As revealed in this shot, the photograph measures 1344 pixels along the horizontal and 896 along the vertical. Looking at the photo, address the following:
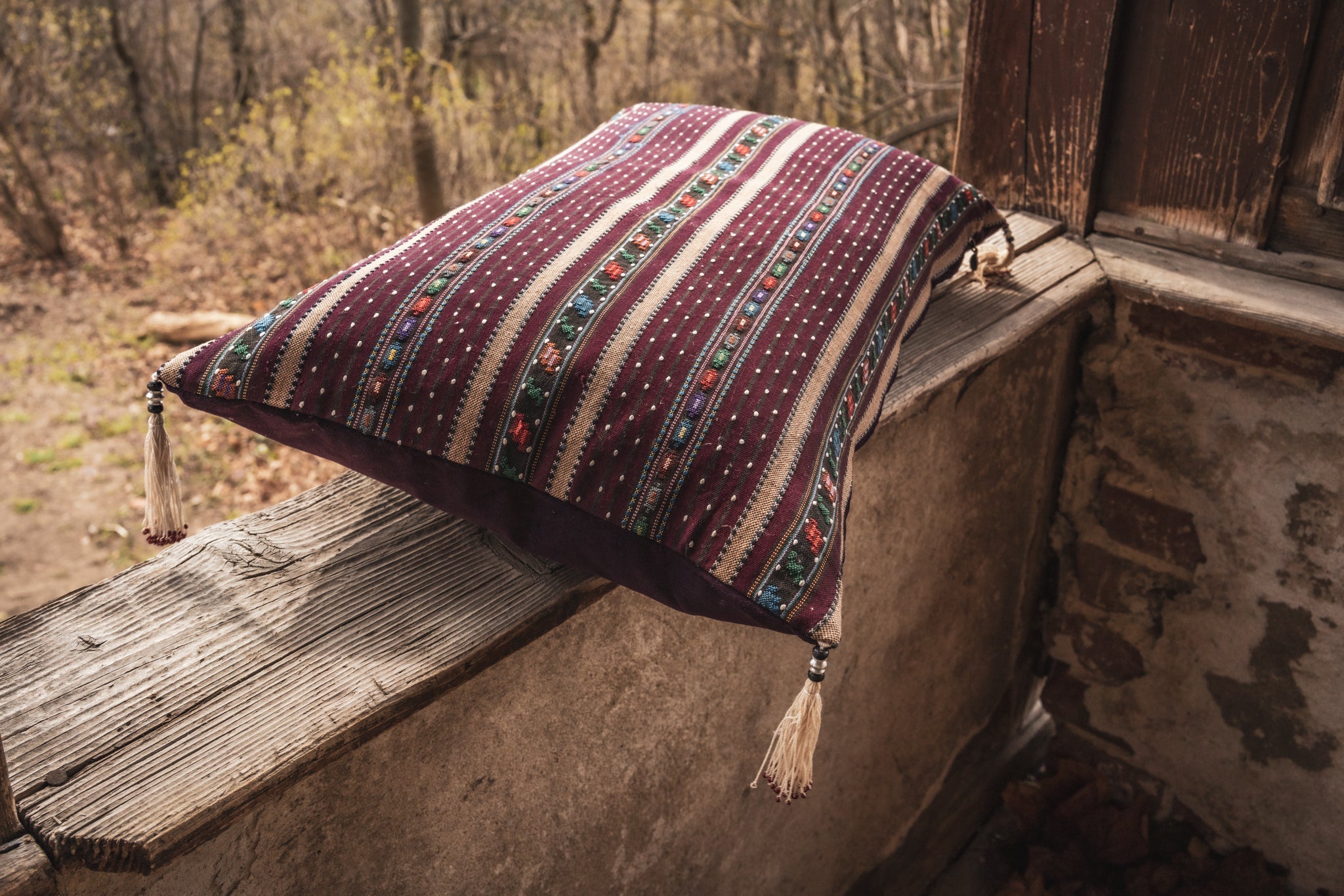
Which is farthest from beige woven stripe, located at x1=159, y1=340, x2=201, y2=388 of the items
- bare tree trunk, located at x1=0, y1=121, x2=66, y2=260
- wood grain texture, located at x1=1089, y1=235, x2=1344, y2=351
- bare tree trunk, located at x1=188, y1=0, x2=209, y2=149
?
bare tree trunk, located at x1=188, y1=0, x2=209, y2=149

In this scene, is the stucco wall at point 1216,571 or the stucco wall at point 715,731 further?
the stucco wall at point 1216,571

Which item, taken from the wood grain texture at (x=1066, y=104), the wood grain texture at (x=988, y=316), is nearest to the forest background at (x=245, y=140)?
the wood grain texture at (x=1066, y=104)

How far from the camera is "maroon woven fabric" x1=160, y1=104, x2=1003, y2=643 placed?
3.63 ft

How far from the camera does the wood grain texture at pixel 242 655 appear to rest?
93cm

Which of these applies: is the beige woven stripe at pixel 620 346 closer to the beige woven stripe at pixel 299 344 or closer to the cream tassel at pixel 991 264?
the beige woven stripe at pixel 299 344

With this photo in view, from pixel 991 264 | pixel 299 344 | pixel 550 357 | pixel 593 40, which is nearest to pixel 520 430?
pixel 550 357

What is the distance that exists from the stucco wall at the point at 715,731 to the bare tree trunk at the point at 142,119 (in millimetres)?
10741

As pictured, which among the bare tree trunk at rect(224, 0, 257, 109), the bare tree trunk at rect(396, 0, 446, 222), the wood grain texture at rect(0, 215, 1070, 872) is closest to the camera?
the wood grain texture at rect(0, 215, 1070, 872)

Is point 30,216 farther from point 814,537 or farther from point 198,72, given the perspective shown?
point 814,537

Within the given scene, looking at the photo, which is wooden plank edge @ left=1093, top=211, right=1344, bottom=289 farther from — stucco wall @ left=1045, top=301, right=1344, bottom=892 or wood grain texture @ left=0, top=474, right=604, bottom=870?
wood grain texture @ left=0, top=474, right=604, bottom=870

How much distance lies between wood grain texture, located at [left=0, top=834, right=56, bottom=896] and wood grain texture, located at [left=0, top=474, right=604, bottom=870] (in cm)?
2

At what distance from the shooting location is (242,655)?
3.60ft

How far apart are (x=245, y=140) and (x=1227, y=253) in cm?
873

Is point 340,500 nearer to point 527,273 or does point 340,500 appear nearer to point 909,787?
point 527,273
